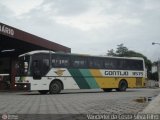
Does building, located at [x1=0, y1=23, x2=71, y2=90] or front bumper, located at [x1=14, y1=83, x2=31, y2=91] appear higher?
building, located at [x1=0, y1=23, x2=71, y2=90]

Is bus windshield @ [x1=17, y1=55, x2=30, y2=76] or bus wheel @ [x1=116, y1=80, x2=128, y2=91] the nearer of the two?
bus windshield @ [x1=17, y1=55, x2=30, y2=76]

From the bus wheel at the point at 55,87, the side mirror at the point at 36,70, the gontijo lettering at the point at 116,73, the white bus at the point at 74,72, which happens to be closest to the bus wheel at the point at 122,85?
the white bus at the point at 74,72

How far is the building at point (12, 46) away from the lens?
3254 centimetres

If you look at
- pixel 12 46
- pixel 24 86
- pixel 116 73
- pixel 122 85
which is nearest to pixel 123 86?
pixel 122 85

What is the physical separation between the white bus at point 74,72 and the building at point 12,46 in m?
3.16

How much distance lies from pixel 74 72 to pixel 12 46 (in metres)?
10.3

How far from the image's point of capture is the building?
3254 cm

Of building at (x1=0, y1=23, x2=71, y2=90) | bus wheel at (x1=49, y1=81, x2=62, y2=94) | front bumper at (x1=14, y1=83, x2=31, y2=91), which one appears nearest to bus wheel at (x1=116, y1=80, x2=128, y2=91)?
bus wheel at (x1=49, y1=81, x2=62, y2=94)

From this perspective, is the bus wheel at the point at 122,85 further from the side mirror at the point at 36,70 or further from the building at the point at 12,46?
the side mirror at the point at 36,70

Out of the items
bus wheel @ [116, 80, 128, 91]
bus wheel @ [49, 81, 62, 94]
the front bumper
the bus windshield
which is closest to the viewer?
the front bumper

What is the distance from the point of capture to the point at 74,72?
31469 mm

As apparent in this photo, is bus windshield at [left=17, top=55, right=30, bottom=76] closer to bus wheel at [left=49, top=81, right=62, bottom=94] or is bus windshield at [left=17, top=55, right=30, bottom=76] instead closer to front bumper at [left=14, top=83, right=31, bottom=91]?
front bumper at [left=14, top=83, right=31, bottom=91]

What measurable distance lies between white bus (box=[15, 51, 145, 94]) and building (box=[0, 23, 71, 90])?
3162 millimetres

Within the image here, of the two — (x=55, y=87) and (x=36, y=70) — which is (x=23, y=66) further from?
(x=55, y=87)
